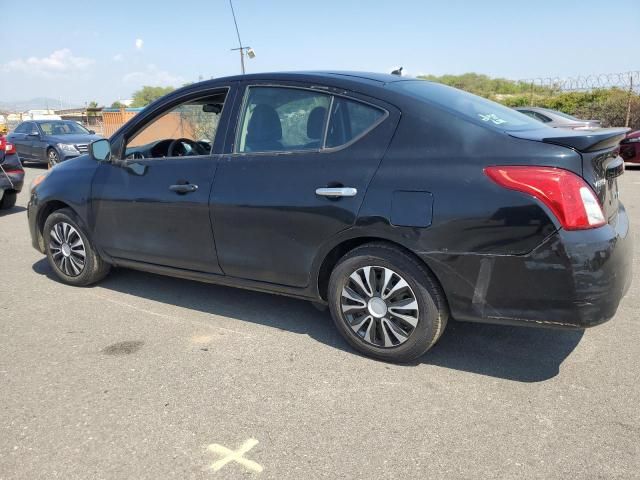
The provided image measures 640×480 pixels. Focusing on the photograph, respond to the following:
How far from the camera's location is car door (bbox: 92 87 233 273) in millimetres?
3832

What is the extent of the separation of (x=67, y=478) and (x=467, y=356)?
2.32 meters

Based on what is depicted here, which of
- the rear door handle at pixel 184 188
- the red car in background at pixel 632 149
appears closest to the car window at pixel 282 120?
the rear door handle at pixel 184 188

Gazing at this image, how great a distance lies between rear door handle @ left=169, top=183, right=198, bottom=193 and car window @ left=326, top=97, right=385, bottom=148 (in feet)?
3.53

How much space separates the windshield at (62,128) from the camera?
16188 millimetres

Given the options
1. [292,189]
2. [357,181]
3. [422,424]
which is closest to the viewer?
[422,424]

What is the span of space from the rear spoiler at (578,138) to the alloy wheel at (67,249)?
3.68m

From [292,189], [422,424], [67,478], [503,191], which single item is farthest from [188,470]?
[503,191]

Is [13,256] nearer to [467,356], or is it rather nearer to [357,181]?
[357,181]

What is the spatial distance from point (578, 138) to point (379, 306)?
1.41 m

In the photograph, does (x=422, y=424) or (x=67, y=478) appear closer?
(x=67, y=478)

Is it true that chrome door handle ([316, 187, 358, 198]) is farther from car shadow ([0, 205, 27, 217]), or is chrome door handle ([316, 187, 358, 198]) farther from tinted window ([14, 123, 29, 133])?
tinted window ([14, 123, 29, 133])

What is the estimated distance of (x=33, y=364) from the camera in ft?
11.1

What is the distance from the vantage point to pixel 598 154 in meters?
2.81

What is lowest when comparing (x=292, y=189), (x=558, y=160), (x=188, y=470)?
(x=188, y=470)
